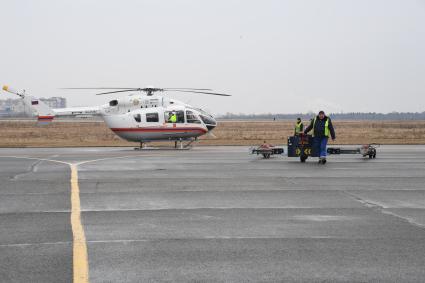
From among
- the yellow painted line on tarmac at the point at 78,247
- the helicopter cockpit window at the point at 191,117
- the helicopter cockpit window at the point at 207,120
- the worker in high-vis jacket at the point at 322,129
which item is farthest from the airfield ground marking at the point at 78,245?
the helicopter cockpit window at the point at 207,120

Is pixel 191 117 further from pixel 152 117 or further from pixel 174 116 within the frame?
pixel 152 117

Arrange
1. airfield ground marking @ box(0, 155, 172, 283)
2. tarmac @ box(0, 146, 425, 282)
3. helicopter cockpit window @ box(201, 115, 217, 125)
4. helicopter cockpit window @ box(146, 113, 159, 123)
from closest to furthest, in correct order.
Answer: airfield ground marking @ box(0, 155, 172, 283) → tarmac @ box(0, 146, 425, 282) → helicopter cockpit window @ box(146, 113, 159, 123) → helicopter cockpit window @ box(201, 115, 217, 125)

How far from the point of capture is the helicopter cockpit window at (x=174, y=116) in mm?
32562

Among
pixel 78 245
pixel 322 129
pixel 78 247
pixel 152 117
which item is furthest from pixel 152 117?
pixel 78 247

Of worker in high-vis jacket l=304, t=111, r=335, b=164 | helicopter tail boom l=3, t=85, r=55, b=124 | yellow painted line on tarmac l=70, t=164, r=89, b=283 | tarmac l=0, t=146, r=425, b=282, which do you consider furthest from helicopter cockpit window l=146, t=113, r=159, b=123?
yellow painted line on tarmac l=70, t=164, r=89, b=283

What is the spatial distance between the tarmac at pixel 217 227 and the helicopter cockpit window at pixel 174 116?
15.6 metres

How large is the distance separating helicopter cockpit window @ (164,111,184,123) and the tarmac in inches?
613

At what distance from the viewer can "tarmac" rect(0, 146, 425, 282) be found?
6.43m

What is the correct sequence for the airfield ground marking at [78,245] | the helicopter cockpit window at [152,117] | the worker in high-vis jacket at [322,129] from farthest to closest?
the helicopter cockpit window at [152,117] < the worker in high-vis jacket at [322,129] < the airfield ground marking at [78,245]

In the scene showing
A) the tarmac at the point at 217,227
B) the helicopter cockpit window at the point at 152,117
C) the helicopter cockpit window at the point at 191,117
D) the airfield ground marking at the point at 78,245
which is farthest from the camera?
the helicopter cockpit window at the point at 191,117

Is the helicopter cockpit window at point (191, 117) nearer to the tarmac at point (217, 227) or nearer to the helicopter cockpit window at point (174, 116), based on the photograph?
the helicopter cockpit window at point (174, 116)

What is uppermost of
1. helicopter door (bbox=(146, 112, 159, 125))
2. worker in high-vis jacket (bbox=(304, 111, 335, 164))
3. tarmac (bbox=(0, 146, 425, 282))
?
helicopter door (bbox=(146, 112, 159, 125))

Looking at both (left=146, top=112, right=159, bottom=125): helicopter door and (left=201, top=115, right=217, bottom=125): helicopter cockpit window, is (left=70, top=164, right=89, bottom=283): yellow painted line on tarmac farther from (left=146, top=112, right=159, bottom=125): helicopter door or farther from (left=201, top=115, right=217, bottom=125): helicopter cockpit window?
(left=201, top=115, right=217, bottom=125): helicopter cockpit window

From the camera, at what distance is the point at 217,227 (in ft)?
29.3
